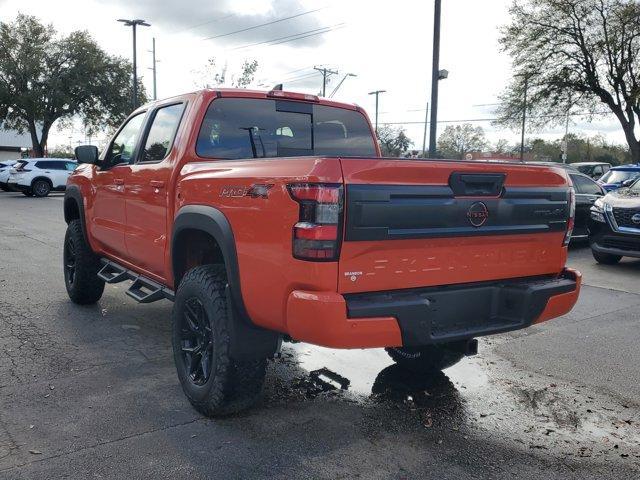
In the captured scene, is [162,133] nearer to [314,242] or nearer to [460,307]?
[314,242]

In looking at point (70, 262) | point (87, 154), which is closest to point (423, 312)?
point (87, 154)

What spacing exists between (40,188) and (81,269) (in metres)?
21.6

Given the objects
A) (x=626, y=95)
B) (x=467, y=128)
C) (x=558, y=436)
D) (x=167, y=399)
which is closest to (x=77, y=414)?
(x=167, y=399)

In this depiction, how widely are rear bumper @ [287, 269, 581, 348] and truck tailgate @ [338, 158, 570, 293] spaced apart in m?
0.07

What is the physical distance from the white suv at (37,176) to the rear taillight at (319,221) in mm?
25191

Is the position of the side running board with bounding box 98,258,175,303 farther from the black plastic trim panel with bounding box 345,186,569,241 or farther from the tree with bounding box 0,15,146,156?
the tree with bounding box 0,15,146,156

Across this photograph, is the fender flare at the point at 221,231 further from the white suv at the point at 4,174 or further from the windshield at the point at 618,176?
the white suv at the point at 4,174

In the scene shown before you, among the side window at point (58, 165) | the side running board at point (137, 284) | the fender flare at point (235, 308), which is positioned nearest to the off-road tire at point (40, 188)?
the side window at point (58, 165)

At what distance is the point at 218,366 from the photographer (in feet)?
11.2

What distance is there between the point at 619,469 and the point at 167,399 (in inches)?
105

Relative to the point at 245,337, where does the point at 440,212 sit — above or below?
above

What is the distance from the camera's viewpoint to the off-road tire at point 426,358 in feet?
14.6

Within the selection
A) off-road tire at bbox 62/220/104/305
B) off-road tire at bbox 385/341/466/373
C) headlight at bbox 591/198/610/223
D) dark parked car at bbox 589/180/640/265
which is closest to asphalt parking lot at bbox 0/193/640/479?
off-road tire at bbox 385/341/466/373

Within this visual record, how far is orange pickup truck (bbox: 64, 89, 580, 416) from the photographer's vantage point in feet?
9.36
